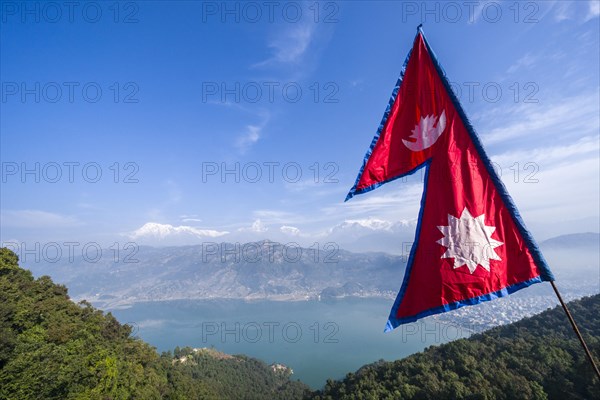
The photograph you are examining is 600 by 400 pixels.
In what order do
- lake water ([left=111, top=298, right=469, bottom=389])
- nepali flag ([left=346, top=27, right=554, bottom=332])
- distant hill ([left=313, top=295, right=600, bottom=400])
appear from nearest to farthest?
1. nepali flag ([left=346, top=27, right=554, bottom=332])
2. distant hill ([left=313, top=295, right=600, bottom=400])
3. lake water ([left=111, top=298, right=469, bottom=389])

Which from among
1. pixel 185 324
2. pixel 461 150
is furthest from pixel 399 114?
pixel 185 324

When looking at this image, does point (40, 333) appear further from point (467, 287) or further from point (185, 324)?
point (185, 324)

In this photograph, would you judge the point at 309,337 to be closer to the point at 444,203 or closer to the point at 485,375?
the point at 485,375

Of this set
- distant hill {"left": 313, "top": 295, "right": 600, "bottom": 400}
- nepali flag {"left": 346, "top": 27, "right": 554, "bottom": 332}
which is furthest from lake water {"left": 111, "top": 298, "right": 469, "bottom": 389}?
nepali flag {"left": 346, "top": 27, "right": 554, "bottom": 332}

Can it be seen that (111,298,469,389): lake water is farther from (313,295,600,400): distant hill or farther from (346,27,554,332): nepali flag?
(346,27,554,332): nepali flag

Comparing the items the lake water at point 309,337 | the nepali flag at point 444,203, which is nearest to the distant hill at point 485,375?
the nepali flag at point 444,203

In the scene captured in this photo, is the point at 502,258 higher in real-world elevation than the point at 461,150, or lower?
lower

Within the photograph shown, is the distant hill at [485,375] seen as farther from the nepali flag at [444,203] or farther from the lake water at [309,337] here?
the lake water at [309,337]
